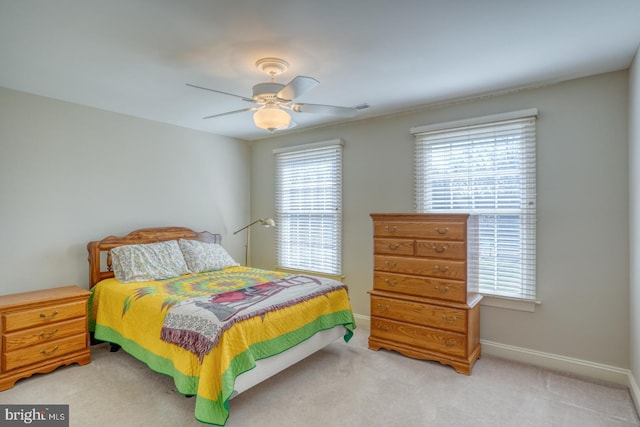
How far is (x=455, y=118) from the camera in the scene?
344cm

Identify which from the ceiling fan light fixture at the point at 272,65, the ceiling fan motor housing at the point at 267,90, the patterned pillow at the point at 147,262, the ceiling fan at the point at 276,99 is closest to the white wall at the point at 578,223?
the ceiling fan at the point at 276,99

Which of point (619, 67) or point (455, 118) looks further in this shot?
point (455, 118)

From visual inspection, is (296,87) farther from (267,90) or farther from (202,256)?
(202,256)

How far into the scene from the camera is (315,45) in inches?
90.4

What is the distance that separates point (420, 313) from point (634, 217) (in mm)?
1741

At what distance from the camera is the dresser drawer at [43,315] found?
2.62 m

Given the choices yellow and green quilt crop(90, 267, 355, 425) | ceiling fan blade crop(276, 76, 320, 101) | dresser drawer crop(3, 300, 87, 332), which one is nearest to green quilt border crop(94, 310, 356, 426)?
yellow and green quilt crop(90, 267, 355, 425)

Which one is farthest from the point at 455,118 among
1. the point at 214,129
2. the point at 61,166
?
the point at 61,166

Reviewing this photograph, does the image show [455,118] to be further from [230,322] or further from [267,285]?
[230,322]

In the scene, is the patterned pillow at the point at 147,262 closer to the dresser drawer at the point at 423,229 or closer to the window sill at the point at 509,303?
the dresser drawer at the point at 423,229

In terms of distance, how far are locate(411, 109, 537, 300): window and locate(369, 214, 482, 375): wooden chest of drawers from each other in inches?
7.8

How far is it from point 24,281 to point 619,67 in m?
5.39

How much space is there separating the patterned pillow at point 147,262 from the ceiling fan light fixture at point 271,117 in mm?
1973

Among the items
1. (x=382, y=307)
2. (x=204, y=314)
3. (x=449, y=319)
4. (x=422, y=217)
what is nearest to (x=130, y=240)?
(x=204, y=314)
